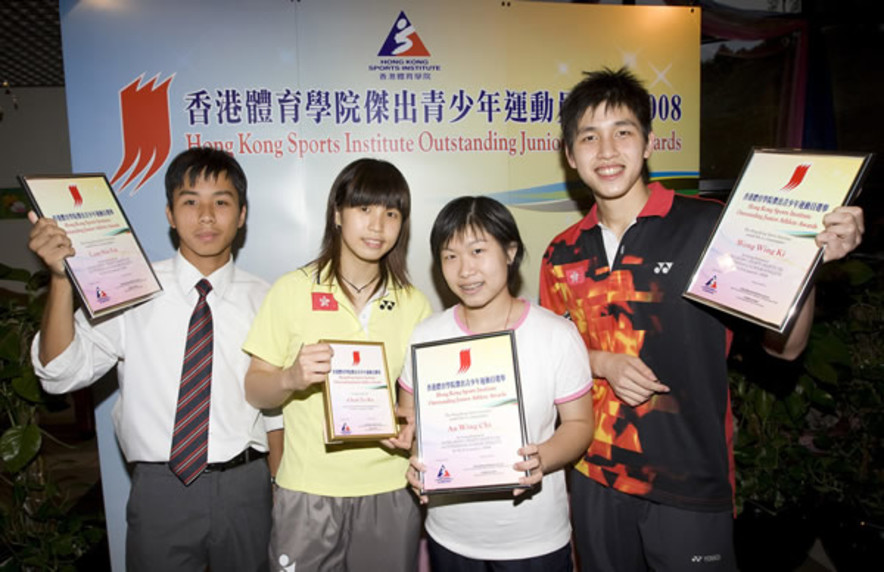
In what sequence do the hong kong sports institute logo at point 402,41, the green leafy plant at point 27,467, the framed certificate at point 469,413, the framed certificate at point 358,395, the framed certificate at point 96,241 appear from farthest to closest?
the hong kong sports institute logo at point 402,41 → the green leafy plant at point 27,467 → the framed certificate at point 96,241 → the framed certificate at point 358,395 → the framed certificate at point 469,413

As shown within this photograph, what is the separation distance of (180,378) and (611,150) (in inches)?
73.0

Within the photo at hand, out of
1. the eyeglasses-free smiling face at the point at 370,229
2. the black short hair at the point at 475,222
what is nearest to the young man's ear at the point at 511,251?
the black short hair at the point at 475,222

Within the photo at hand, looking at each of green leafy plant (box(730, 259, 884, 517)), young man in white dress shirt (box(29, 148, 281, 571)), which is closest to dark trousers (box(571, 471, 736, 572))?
young man in white dress shirt (box(29, 148, 281, 571))

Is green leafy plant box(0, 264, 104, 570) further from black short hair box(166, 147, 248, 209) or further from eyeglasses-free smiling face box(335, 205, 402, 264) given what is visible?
eyeglasses-free smiling face box(335, 205, 402, 264)

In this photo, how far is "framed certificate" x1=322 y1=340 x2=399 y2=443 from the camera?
176 cm

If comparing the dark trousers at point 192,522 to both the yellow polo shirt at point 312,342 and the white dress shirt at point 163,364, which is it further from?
the yellow polo shirt at point 312,342

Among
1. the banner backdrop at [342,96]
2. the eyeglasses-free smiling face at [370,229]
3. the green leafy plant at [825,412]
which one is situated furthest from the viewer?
the green leafy plant at [825,412]

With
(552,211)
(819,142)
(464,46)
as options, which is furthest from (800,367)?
(464,46)

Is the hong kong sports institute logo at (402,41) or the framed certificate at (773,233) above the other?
the hong kong sports institute logo at (402,41)

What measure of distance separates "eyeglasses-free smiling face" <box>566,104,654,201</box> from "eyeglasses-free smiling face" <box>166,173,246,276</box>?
1421 millimetres

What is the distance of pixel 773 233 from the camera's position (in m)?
1.64

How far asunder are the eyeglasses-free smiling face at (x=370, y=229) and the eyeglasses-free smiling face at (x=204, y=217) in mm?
545

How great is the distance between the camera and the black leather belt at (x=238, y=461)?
211 cm

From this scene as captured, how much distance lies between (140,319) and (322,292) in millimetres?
782
